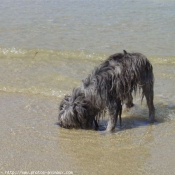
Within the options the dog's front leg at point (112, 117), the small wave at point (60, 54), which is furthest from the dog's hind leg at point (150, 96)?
the small wave at point (60, 54)

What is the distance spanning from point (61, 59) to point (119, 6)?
4.46 meters

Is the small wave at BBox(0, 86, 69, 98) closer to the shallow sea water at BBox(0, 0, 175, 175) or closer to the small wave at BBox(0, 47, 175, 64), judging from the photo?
the shallow sea water at BBox(0, 0, 175, 175)

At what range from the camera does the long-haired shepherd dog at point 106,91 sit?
6152 mm

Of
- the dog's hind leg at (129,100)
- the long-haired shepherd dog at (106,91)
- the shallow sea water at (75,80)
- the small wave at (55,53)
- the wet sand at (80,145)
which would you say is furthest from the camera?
the small wave at (55,53)

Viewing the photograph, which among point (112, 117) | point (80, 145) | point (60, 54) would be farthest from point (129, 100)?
point (60, 54)

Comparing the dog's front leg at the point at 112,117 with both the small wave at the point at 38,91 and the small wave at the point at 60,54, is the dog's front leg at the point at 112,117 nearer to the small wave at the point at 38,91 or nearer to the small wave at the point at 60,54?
the small wave at the point at 38,91

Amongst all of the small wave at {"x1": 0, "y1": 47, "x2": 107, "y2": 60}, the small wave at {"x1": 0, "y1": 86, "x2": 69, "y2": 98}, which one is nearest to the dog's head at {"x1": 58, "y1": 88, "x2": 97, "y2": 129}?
the small wave at {"x1": 0, "y1": 86, "x2": 69, "y2": 98}

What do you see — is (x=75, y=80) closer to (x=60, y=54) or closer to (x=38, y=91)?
(x=38, y=91)

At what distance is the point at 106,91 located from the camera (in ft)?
20.2

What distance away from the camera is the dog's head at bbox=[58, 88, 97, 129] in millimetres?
6164

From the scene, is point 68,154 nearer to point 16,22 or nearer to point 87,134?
point 87,134

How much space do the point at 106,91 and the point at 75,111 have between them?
512 millimetres

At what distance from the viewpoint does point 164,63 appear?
9227 millimetres

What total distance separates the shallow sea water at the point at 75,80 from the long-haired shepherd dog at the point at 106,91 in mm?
204
